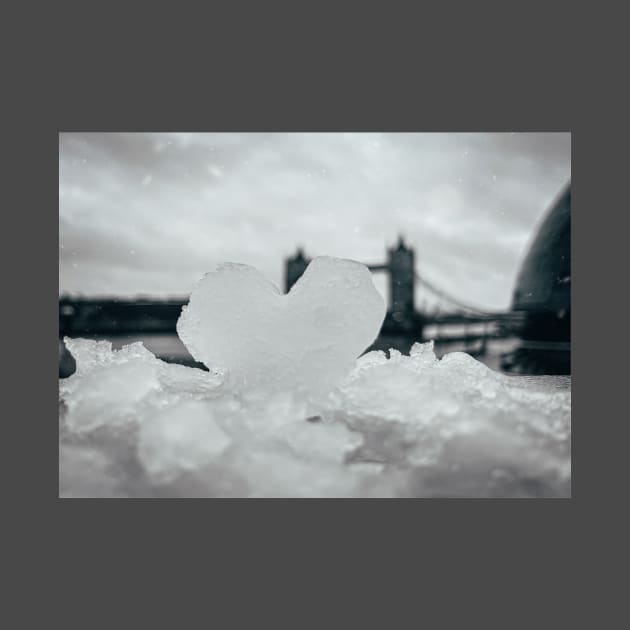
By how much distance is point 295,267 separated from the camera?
968 cm

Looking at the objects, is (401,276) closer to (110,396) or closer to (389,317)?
(389,317)

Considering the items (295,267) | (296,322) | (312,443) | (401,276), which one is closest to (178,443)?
(312,443)

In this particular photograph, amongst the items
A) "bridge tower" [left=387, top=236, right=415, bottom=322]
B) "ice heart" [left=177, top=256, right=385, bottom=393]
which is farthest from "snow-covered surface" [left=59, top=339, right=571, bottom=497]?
"bridge tower" [left=387, top=236, right=415, bottom=322]

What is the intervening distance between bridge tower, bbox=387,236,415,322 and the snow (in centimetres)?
781

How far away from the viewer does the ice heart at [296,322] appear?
2531 mm

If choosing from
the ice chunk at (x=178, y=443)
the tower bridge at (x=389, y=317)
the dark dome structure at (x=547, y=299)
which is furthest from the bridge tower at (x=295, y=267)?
the ice chunk at (x=178, y=443)

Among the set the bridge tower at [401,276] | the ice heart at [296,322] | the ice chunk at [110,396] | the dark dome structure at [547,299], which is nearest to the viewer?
the ice chunk at [110,396]

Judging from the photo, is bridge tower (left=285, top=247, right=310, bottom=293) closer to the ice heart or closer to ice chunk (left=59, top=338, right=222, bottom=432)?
the ice heart

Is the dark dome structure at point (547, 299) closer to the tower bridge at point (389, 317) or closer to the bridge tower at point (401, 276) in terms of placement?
the tower bridge at point (389, 317)

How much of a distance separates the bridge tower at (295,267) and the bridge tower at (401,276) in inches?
81.5

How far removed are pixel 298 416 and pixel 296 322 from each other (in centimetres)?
63

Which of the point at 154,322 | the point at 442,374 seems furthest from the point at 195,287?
the point at 154,322

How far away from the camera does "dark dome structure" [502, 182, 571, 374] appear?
190 inches

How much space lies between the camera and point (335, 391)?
253cm
